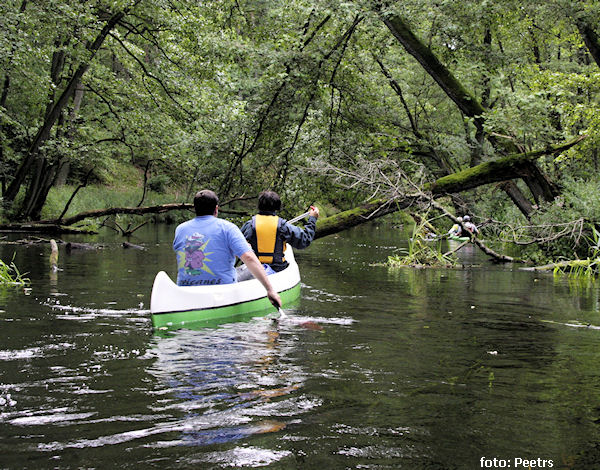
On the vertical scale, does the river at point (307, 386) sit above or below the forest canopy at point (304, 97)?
below

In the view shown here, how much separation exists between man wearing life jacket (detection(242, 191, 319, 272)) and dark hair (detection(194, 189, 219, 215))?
164 centimetres

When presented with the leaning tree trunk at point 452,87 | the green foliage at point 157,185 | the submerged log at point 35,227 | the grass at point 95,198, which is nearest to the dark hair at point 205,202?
the leaning tree trunk at point 452,87

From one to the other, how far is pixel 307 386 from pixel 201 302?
2.54m

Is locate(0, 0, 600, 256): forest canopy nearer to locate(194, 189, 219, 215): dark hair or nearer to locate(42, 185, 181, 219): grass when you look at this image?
locate(42, 185, 181, 219): grass

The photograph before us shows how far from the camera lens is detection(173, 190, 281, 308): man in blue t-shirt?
6.36 meters

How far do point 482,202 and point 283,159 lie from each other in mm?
8192

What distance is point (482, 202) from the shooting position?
64.7ft

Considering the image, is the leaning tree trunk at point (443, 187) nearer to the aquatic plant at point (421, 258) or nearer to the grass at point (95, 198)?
the aquatic plant at point (421, 258)

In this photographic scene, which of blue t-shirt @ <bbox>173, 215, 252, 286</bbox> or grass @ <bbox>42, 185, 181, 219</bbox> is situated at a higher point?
A: grass @ <bbox>42, 185, 181, 219</bbox>

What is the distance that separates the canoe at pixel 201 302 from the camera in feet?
20.4

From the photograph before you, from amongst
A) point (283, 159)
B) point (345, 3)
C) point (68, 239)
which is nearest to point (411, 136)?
point (283, 159)

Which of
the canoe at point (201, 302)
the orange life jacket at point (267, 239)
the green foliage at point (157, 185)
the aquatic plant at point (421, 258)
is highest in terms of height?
the green foliage at point (157, 185)

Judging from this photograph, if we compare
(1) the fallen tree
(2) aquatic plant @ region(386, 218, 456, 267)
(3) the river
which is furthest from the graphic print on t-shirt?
(2) aquatic plant @ region(386, 218, 456, 267)

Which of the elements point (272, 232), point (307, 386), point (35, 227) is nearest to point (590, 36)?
point (272, 232)
